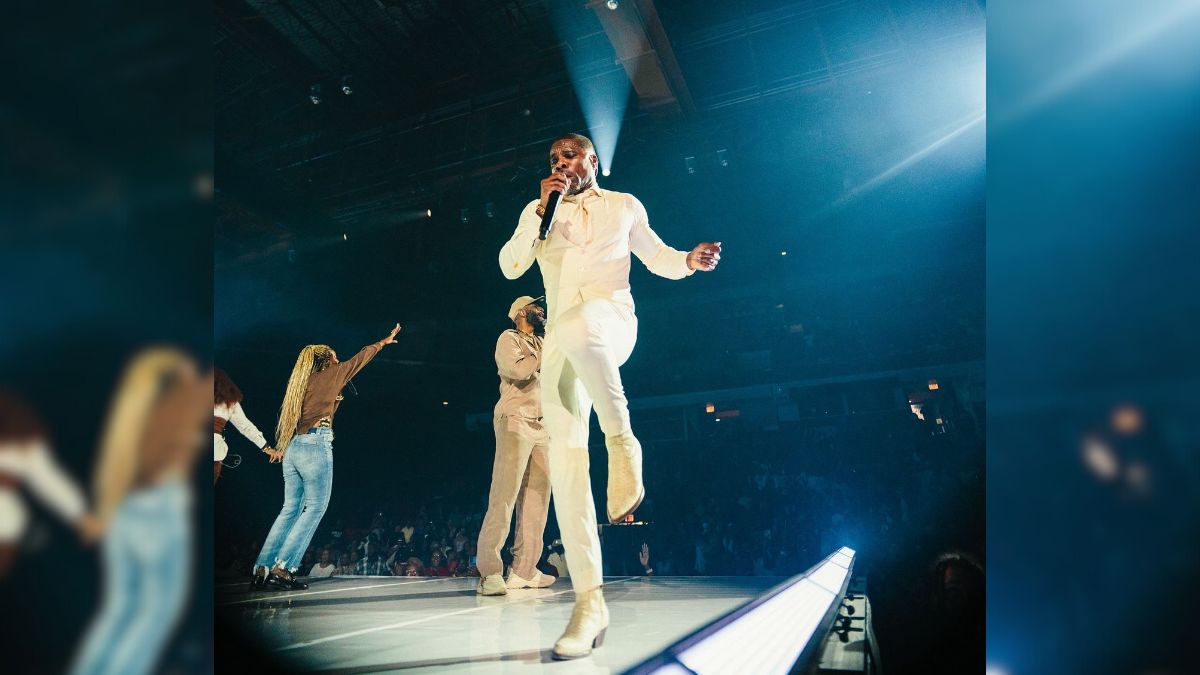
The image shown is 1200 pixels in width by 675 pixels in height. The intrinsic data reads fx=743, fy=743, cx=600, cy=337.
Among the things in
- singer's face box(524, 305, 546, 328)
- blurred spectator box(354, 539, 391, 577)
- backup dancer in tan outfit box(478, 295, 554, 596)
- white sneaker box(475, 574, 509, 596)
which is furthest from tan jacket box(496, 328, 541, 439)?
blurred spectator box(354, 539, 391, 577)

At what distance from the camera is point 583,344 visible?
191cm

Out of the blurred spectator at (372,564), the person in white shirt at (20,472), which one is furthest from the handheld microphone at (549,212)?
the blurred spectator at (372,564)

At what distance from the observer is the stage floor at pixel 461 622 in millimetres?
1687

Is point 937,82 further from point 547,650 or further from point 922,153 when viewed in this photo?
point 547,650

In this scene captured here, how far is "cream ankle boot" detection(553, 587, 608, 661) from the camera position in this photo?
1654 millimetres

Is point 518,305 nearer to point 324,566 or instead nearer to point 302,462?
point 302,462

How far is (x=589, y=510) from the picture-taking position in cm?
191

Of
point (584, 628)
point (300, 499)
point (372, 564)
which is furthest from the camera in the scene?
point (372, 564)

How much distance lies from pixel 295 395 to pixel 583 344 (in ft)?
7.59

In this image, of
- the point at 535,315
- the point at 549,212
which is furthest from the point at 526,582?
the point at 549,212

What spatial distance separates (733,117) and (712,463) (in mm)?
1645

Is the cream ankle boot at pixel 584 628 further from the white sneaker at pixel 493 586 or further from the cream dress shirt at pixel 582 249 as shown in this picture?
the white sneaker at pixel 493 586

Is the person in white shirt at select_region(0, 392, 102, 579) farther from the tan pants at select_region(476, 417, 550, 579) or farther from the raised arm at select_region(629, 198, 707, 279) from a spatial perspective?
the raised arm at select_region(629, 198, 707, 279)

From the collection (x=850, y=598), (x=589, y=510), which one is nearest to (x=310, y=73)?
(x=589, y=510)
